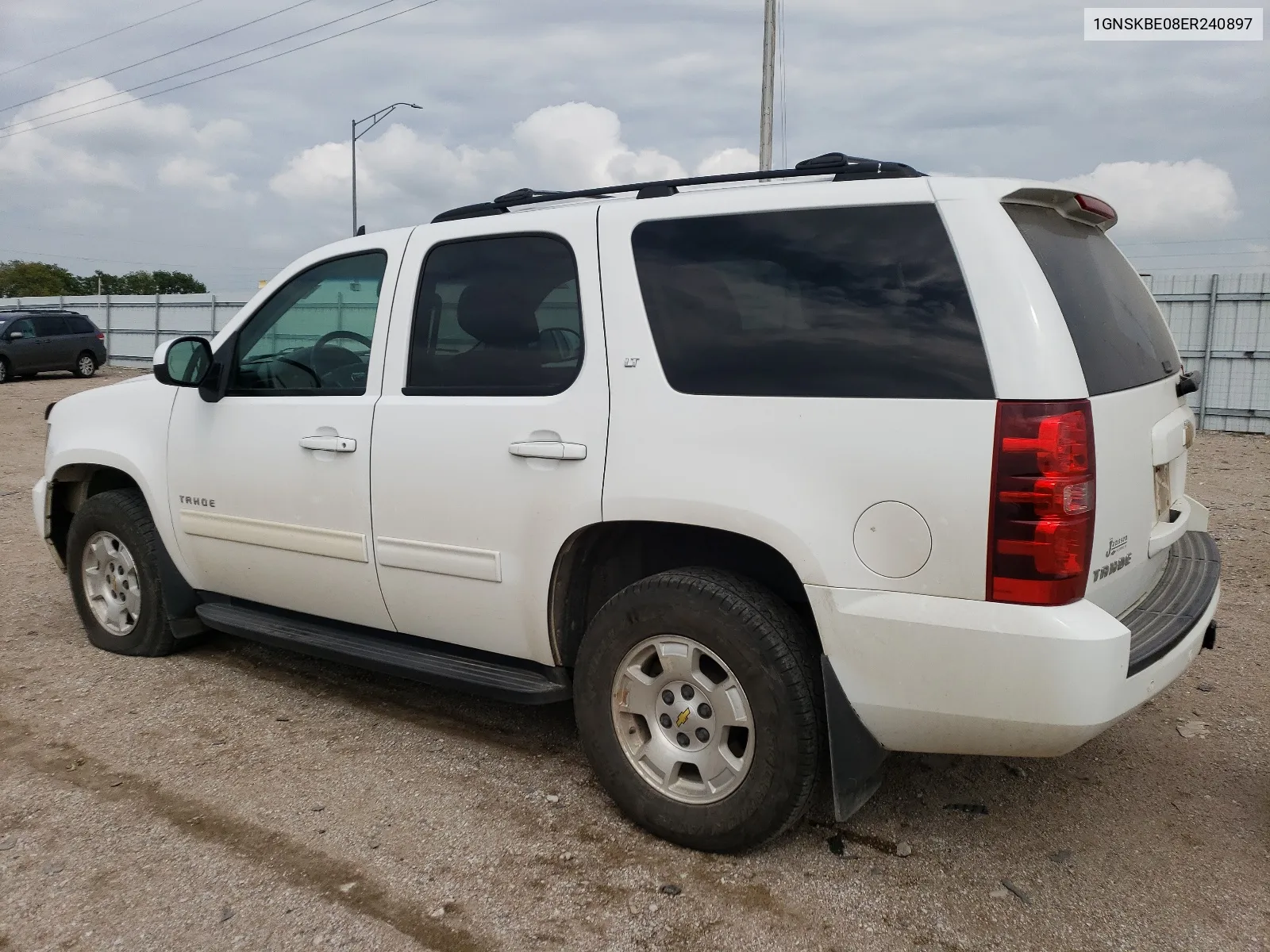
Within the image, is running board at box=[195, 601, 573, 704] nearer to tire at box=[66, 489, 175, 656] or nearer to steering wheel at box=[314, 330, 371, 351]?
tire at box=[66, 489, 175, 656]

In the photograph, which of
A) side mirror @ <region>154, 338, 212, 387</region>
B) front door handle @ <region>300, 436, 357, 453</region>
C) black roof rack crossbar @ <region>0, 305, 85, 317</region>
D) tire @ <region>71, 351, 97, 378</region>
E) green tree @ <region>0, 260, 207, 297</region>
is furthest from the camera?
green tree @ <region>0, 260, 207, 297</region>

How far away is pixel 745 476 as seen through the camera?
111 inches

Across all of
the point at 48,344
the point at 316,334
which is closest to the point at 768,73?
the point at 316,334

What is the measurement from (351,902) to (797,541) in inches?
61.8

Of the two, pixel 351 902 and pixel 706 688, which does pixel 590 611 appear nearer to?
pixel 706 688

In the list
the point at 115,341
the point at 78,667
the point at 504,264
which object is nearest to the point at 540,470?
the point at 504,264

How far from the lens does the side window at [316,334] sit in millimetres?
3861

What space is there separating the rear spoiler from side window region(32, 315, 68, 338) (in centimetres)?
2576

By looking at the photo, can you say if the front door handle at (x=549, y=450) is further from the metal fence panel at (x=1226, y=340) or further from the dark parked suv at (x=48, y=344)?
the dark parked suv at (x=48, y=344)

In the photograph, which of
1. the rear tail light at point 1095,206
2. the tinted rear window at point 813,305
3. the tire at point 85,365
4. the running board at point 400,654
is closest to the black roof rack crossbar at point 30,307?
the tire at point 85,365

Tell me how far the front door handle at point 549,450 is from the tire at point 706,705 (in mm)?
448

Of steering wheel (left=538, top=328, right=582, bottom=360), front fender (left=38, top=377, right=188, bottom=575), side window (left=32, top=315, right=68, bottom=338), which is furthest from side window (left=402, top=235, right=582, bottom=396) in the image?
side window (left=32, top=315, right=68, bottom=338)

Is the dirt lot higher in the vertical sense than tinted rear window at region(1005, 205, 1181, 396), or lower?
lower

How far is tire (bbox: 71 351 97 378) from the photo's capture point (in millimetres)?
24766
